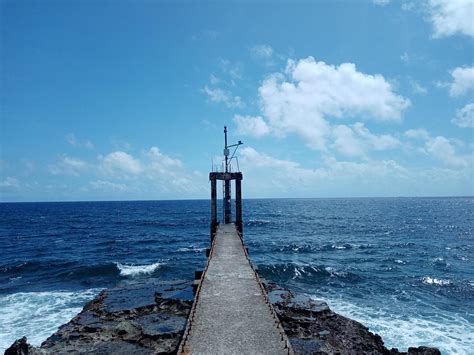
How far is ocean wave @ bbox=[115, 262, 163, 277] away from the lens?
110 feet

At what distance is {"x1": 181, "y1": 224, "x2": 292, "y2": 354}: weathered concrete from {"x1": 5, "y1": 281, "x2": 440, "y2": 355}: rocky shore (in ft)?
8.35

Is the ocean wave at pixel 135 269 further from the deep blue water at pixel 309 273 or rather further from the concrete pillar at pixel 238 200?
the concrete pillar at pixel 238 200

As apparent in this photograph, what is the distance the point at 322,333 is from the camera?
46.1ft

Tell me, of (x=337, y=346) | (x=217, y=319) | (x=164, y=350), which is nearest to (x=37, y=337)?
(x=164, y=350)

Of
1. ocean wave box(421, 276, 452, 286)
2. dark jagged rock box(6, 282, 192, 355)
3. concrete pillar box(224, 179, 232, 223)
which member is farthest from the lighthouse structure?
ocean wave box(421, 276, 452, 286)

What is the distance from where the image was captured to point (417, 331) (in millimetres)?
19953

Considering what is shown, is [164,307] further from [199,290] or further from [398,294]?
[398,294]

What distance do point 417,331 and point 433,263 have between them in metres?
21.7

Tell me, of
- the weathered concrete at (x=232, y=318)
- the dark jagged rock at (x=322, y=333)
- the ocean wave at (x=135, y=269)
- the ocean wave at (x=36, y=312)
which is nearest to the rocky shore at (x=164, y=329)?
the dark jagged rock at (x=322, y=333)

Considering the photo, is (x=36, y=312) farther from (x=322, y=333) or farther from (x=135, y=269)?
(x=322, y=333)

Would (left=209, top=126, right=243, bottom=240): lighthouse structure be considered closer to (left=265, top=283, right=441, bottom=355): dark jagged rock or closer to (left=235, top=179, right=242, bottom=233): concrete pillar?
(left=235, top=179, right=242, bottom=233): concrete pillar

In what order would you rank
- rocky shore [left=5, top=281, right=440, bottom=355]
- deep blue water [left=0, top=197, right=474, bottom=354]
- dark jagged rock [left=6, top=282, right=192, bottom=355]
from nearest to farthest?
dark jagged rock [left=6, top=282, right=192, bottom=355] → rocky shore [left=5, top=281, right=440, bottom=355] → deep blue water [left=0, top=197, right=474, bottom=354]

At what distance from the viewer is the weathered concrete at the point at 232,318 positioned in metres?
8.58

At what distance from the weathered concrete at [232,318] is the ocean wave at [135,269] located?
67.5 feet
